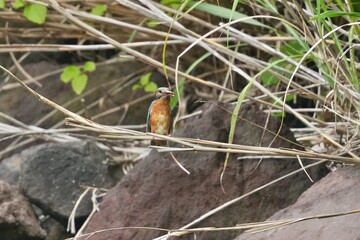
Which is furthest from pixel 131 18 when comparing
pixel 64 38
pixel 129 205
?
pixel 129 205

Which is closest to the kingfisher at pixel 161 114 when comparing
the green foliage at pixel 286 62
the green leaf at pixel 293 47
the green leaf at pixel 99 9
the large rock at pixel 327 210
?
the green foliage at pixel 286 62

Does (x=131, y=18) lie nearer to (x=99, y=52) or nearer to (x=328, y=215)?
(x=99, y=52)

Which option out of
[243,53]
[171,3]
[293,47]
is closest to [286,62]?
[293,47]

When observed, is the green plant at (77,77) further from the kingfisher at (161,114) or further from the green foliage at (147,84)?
the kingfisher at (161,114)

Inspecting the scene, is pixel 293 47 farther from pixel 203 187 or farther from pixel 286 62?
pixel 203 187

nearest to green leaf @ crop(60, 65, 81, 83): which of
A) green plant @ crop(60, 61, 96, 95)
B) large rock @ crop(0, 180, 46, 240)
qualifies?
green plant @ crop(60, 61, 96, 95)
